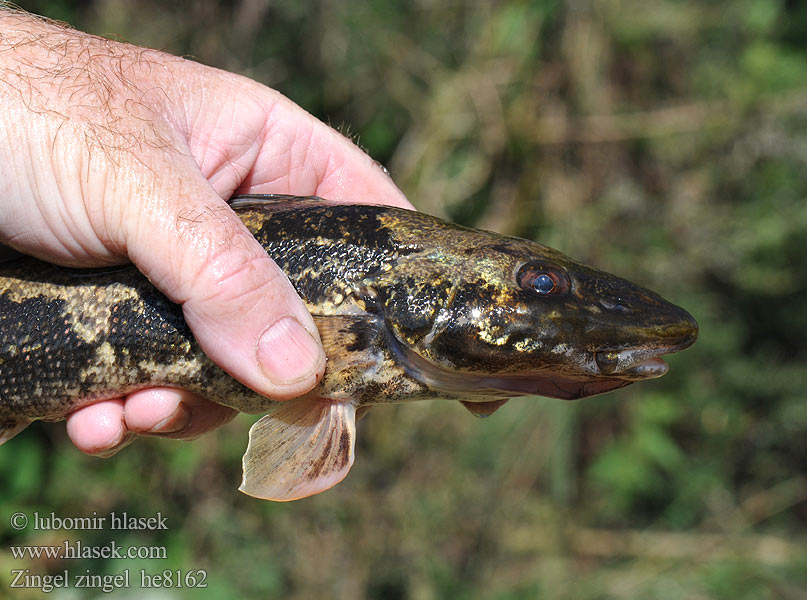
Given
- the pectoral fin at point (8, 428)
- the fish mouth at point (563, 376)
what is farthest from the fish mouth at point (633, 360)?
the pectoral fin at point (8, 428)

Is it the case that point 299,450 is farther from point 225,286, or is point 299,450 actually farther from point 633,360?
point 633,360

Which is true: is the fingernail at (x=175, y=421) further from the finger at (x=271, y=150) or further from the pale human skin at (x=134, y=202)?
the finger at (x=271, y=150)

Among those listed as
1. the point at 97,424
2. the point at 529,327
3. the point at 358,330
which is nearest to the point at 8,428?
the point at 97,424

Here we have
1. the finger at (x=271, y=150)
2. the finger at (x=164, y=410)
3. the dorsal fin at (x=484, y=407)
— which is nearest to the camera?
the finger at (x=164, y=410)

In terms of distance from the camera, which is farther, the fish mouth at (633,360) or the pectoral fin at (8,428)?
the pectoral fin at (8,428)

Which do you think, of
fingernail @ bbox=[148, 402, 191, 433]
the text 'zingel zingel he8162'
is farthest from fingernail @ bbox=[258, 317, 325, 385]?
the text 'zingel zingel he8162'

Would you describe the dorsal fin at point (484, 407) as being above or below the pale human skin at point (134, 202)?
below

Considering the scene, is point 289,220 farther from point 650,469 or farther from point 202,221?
point 650,469
